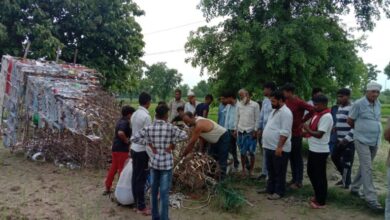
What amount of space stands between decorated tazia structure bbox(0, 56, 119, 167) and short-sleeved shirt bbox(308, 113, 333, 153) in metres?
4.15

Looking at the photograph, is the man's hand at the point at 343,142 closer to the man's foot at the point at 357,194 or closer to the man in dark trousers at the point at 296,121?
the man in dark trousers at the point at 296,121

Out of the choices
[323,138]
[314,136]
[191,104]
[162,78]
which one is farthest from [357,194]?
[162,78]

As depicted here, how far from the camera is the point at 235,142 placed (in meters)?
7.79

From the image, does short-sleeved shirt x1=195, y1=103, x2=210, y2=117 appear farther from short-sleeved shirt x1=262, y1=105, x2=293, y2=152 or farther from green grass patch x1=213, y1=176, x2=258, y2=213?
green grass patch x1=213, y1=176, x2=258, y2=213

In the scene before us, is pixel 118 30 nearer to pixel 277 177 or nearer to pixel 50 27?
pixel 50 27

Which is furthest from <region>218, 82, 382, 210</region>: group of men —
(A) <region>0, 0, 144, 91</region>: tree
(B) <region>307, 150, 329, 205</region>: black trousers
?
(A) <region>0, 0, 144, 91</region>: tree

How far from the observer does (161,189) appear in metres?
4.62

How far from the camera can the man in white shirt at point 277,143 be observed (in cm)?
563

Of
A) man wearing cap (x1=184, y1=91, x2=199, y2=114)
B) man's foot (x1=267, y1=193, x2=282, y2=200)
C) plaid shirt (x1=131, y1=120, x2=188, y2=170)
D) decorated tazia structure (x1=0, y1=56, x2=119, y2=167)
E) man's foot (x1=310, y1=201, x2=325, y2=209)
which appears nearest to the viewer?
plaid shirt (x1=131, y1=120, x2=188, y2=170)

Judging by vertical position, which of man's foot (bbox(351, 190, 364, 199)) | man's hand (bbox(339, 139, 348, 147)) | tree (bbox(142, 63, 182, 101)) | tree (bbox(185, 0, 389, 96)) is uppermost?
tree (bbox(142, 63, 182, 101))

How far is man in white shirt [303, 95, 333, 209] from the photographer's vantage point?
17.5ft

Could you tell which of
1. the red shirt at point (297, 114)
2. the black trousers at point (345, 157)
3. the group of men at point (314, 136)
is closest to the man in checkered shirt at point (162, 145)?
the group of men at point (314, 136)

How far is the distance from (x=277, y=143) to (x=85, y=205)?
296 centimetres

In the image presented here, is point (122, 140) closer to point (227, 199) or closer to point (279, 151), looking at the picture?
point (227, 199)
